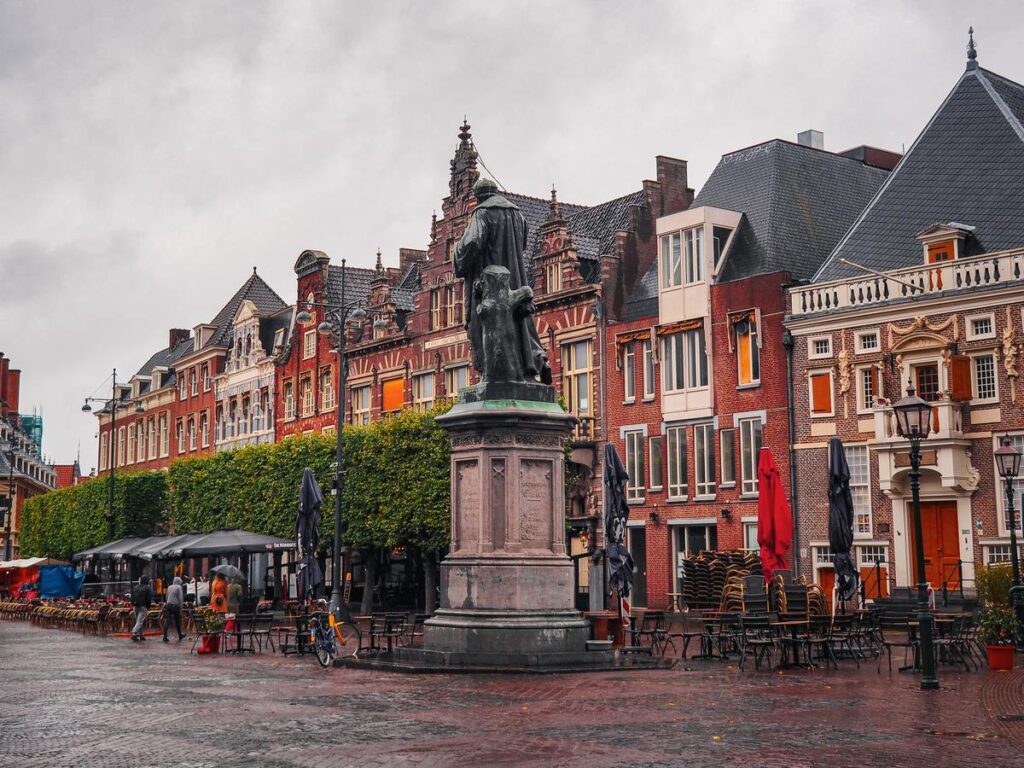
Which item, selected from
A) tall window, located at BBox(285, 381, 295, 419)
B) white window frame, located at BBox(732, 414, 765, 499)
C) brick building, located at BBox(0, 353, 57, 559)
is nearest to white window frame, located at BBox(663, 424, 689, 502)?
white window frame, located at BBox(732, 414, 765, 499)

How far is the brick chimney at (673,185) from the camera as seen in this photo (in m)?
45.4

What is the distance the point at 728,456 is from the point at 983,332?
905 cm

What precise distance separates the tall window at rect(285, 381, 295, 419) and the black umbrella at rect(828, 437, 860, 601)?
39173 millimetres

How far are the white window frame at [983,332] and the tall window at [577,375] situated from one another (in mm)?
14087

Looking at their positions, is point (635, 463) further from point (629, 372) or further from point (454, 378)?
point (454, 378)

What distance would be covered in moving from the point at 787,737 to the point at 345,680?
24.7 ft

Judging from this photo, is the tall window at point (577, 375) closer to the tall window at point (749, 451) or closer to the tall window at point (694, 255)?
the tall window at point (694, 255)

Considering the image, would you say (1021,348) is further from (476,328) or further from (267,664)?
(267,664)

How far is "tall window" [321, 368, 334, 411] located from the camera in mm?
56938

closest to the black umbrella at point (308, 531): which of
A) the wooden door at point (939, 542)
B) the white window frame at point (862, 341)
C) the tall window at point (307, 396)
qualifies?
the wooden door at point (939, 542)

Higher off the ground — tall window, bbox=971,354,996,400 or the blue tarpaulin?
tall window, bbox=971,354,996,400

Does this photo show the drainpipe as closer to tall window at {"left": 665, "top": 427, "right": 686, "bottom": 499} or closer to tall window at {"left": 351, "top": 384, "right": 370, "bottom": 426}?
tall window at {"left": 665, "top": 427, "right": 686, "bottom": 499}

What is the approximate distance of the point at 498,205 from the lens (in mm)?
19266

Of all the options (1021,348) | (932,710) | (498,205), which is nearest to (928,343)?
(1021,348)
